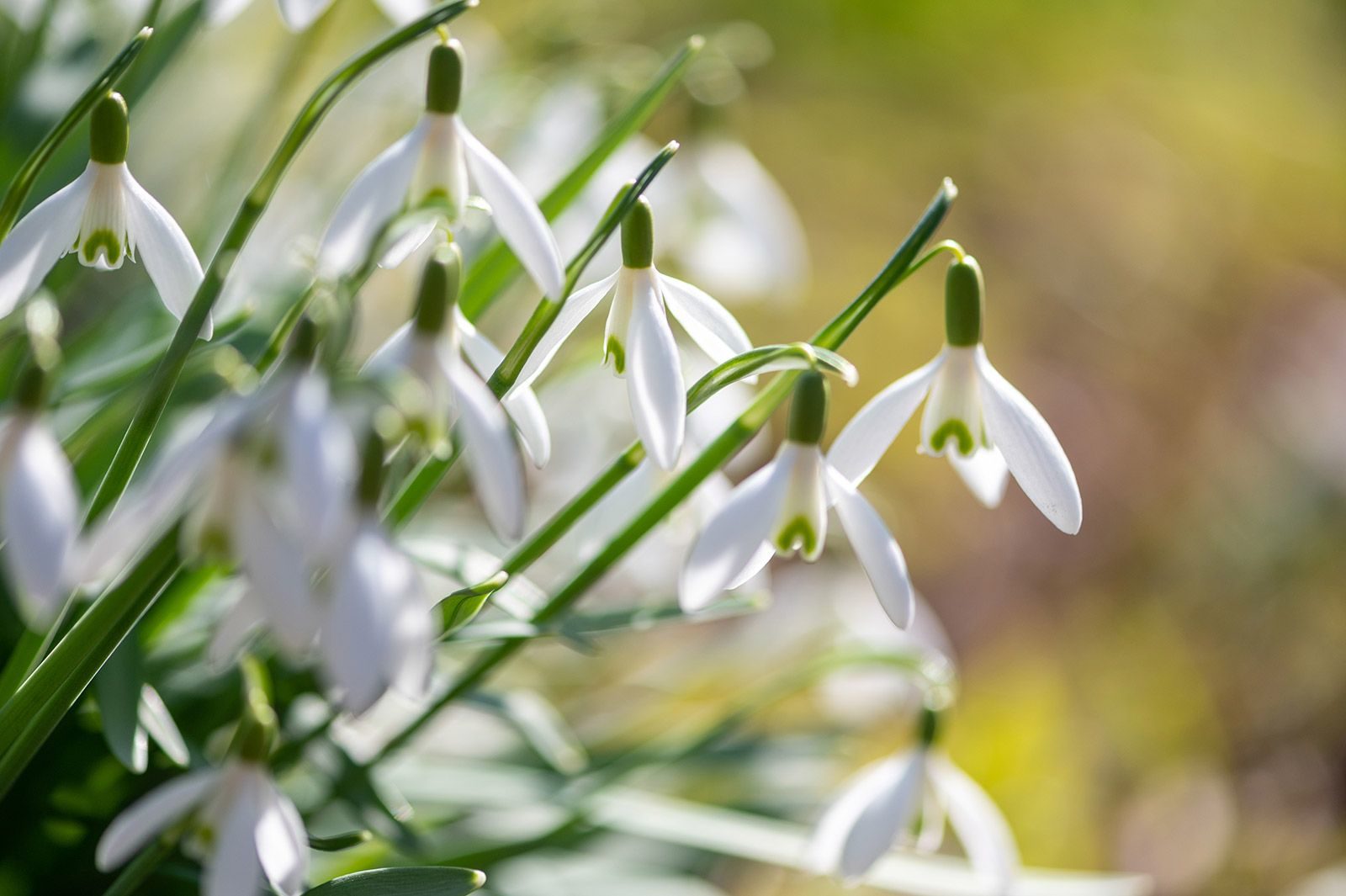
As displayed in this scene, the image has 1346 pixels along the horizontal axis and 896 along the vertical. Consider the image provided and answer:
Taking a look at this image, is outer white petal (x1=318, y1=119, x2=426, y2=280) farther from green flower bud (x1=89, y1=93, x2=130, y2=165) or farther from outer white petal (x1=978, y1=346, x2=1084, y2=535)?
outer white petal (x1=978, y1=346, x2=1084, y2=535)

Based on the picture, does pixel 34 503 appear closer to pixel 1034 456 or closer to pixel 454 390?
pixel 454 390

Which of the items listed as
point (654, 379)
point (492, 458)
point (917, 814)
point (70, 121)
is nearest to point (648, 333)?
point (654, 379)

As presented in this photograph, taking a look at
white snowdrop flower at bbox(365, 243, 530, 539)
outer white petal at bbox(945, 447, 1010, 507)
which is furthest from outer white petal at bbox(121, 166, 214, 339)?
outer white petal at bbox(945, 447, 1010, 507)

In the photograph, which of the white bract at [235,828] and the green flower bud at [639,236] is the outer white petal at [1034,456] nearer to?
the green flower bud at [639,236]

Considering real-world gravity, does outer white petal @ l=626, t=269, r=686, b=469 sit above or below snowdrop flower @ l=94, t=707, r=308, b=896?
above

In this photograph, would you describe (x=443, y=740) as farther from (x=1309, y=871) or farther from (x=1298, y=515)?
(x=1298, y=515)

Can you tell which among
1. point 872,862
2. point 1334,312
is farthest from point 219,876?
point 1334,312
